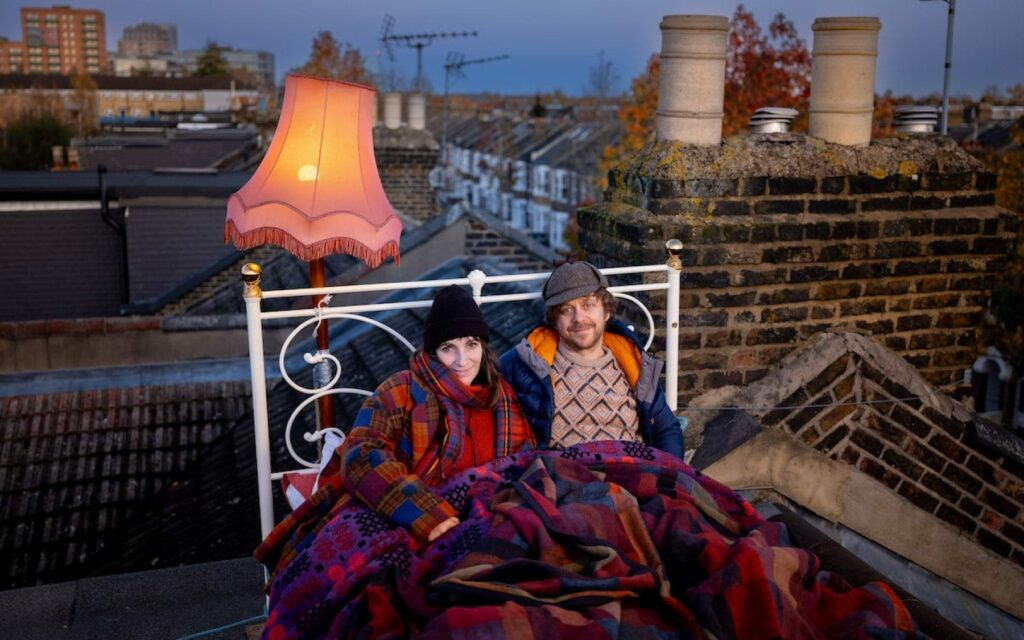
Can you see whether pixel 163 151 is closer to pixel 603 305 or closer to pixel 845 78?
pixel 845 78

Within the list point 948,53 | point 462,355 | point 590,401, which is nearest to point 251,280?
point 462,355

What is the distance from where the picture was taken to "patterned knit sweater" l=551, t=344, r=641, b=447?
3716 mm

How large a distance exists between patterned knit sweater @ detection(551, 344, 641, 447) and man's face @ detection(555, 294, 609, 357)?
0.08 meters

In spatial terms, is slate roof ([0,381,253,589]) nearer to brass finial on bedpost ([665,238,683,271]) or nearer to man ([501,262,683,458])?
man ([501,262,683,458])

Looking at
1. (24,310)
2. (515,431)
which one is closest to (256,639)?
(515,431)

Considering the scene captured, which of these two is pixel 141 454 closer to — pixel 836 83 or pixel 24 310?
pixel 836 83

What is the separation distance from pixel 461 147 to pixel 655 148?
62026 millimetres

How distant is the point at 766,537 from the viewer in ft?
9.70

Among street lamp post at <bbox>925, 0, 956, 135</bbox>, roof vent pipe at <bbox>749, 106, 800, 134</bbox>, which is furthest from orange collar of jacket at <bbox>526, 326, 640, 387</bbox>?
street lamp post at <bbox>925, 0, 956, 135</bbox>

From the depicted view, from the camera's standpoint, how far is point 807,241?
4.78 meters

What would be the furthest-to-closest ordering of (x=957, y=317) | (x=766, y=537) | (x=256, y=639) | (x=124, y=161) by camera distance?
1. (x=124, y=161)
2. (x=957, y=317)
3. (x=256, y=639)
4. (x=766, y=537)

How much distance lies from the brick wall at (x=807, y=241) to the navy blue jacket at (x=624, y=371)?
0.88 meters

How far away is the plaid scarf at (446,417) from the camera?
3.42 m

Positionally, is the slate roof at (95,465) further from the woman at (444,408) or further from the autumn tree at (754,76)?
the autumn tree at (754,76)
